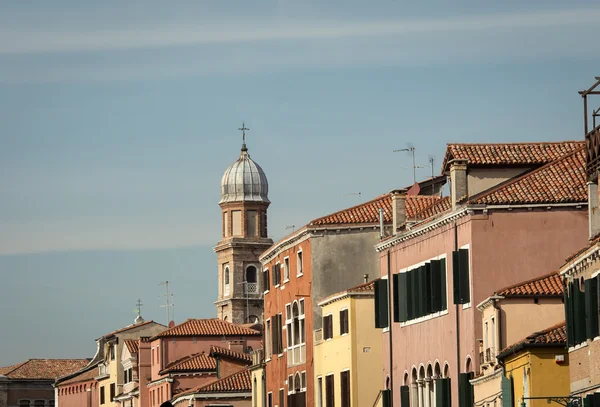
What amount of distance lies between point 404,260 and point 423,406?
4.30 meters

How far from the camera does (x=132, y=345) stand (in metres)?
95.0

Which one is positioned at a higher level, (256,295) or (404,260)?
(256,295)

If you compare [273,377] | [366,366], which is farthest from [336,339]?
[273,377]

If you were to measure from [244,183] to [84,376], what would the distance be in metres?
30.9

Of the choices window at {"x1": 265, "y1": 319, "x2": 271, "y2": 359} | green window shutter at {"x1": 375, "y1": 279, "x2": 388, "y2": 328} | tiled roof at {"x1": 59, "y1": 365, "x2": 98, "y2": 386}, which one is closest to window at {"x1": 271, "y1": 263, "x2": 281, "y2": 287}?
window at {"x1": 265, "y1": 319, "x2": 271, "y2": 359}

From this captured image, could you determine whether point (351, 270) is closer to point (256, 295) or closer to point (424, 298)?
point (424, 298)

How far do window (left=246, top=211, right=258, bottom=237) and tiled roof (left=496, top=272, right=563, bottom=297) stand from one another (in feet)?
335

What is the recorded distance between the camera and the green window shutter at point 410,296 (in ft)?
155

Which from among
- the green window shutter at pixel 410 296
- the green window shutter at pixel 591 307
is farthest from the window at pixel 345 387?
the green window shutter at pixel 591 307

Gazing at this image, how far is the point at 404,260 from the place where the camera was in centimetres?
4809

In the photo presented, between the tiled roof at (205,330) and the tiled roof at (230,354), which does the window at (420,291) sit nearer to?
the tiled roof at (230,354)

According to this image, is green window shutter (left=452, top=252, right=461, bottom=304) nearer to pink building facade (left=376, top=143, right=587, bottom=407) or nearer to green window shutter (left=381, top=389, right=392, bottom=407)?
pink building facade (left=376, top=143, right=587, bottom=407)

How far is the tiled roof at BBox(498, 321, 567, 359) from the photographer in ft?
112

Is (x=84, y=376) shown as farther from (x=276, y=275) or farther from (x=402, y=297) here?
(x=402, y=297)
